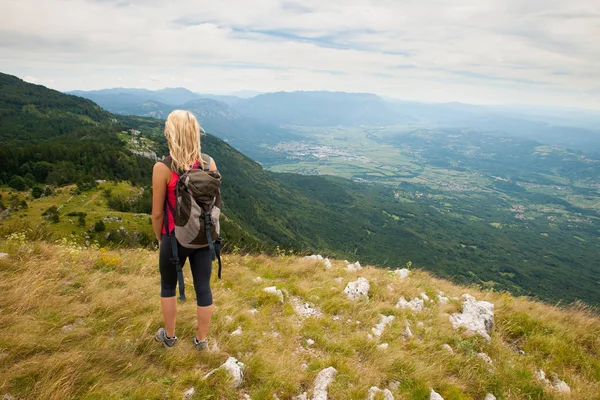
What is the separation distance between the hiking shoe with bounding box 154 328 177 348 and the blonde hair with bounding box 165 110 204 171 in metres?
2.77

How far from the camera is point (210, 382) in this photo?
13.1ft

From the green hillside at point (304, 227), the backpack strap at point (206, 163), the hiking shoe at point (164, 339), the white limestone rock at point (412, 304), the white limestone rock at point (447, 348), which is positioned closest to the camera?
the backpack strap at point (206, 163)

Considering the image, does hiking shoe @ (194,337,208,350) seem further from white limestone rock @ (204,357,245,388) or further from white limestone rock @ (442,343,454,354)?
white limestone rock @ (442,343,454,354)

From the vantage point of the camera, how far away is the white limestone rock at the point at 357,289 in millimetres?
7721

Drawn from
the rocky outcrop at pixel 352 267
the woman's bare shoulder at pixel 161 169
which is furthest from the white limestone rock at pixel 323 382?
the rocky outcrop at pixel 352 267

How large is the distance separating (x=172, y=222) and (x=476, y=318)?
7.40 metres

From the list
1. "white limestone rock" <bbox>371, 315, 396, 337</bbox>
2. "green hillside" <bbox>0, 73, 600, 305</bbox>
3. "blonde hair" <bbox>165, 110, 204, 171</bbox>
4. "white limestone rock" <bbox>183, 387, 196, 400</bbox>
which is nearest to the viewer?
"white limestone rock" <bbox>183, 387, 196, 400</bbox>


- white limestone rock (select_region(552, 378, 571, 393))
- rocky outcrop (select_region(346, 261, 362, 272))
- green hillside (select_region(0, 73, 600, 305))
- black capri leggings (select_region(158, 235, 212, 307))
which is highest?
black capri leggings (select_region(158, 235, 212, 307))

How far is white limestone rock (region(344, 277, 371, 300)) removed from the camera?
7.72 m

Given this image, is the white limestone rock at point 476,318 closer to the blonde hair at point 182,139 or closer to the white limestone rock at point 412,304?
the white limestone rock at point 412,304

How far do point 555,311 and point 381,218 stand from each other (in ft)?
640

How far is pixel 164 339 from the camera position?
461 cm

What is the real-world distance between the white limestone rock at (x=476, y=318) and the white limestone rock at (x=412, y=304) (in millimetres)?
761

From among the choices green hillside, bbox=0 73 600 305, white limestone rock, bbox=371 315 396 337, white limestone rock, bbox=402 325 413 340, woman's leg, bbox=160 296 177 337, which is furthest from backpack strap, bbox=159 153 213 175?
green hillside, bbox=0 73 600 305
